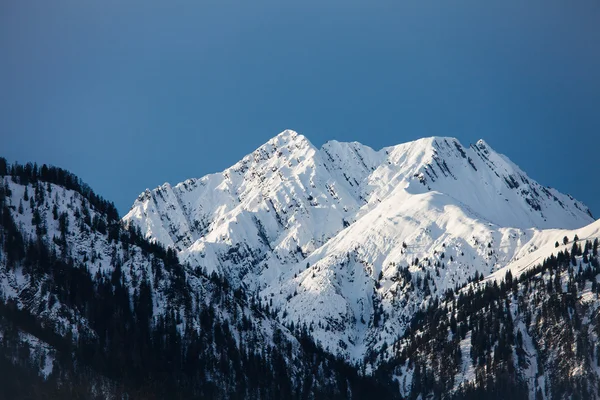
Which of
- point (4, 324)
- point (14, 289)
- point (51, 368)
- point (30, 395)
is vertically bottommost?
point (30, 395)

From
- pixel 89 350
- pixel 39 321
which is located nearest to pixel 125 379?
pixel 89 350

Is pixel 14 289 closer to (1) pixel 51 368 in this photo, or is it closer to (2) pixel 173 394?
(1) pixel 51 368

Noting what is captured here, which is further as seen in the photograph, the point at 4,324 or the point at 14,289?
the point at 14,289

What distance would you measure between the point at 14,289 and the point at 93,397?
4178cm

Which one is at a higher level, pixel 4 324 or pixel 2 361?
pixel 4 324

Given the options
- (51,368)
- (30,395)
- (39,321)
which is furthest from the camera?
(39,321)

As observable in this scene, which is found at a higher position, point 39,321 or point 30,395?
point 39,321

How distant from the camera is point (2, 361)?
167 m

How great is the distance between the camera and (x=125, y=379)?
7352 inches

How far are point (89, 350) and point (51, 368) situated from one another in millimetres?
15946

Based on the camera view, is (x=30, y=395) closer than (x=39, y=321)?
Yes

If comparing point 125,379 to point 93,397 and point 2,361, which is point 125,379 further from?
point 2,361

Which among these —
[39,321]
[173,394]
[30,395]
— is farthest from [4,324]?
[173,394]

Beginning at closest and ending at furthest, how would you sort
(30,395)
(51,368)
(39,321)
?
(30,395)
(51,368)
(39,321)
